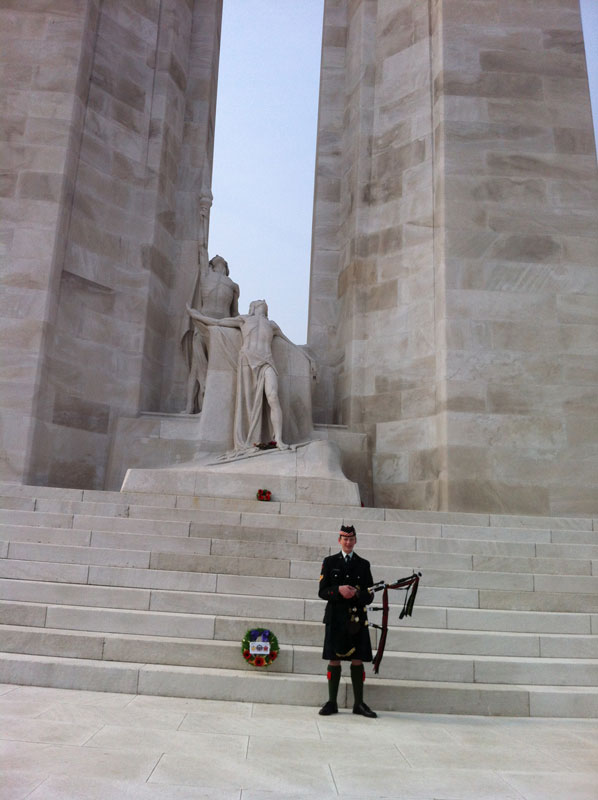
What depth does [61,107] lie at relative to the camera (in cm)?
1347

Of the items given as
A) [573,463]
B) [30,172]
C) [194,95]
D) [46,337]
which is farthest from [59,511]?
[194,95]

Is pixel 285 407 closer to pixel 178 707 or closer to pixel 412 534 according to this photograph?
pixel 412 534

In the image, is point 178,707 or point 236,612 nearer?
point 178,707

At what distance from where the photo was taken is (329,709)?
5.42 m

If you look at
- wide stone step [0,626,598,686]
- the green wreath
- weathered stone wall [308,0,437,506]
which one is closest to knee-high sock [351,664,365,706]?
wide stone step [0,626,598,686]

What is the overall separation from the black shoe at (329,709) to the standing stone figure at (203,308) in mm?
8705

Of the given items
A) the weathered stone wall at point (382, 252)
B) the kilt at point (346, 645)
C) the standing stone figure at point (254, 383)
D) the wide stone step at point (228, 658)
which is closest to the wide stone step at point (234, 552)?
the wide stone step at point (228, 658)

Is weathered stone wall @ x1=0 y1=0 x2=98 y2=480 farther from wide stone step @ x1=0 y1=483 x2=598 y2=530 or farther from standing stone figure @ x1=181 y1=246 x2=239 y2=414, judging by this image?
standing stone figure @ x1=181 y1=246 x2=239 y2=414

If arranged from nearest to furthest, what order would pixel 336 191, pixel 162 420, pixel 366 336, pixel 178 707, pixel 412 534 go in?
1. pixel 178 707
2. pixel 412 534
3. pixel 162 420
4. pixel 366 336
5. pixel 336 191

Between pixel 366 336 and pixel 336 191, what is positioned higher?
pixel 336 191

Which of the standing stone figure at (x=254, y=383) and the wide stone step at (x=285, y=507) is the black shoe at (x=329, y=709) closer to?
the wide stone step at (x=285, y=507)

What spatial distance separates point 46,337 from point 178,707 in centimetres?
872

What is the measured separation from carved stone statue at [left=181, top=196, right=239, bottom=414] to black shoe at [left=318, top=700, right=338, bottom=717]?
8707 mm

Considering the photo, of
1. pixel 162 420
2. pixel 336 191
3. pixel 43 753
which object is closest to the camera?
pixel 43 753
